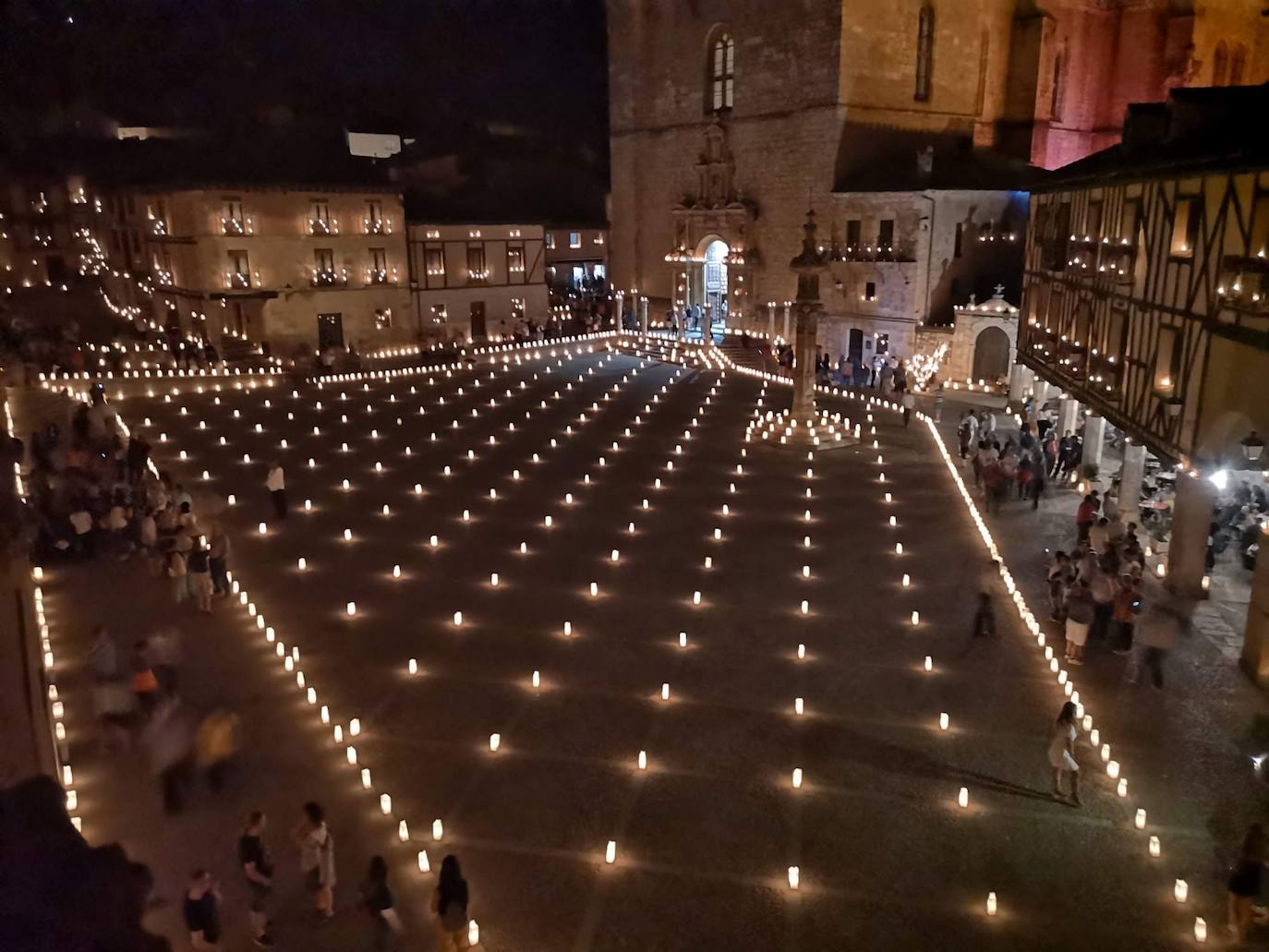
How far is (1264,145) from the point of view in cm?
1323

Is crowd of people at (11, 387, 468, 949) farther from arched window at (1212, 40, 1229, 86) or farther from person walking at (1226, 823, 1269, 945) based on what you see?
arched window at (1212, 40, 1229, 86)

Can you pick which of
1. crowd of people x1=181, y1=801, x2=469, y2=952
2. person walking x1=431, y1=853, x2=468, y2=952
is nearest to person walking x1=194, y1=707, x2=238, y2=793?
crowd of people x1=181, y1=801, x2=469, y2=952

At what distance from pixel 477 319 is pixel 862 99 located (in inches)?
839

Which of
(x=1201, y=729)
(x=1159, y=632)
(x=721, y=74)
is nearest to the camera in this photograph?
(x=1201, y=729)

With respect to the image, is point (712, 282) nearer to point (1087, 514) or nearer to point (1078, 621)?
point (1087, 514)

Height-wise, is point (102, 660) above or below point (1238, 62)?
below

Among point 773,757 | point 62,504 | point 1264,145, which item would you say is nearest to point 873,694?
point 773,757

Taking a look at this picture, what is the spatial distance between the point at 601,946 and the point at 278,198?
3900 centimetres

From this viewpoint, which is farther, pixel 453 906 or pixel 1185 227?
pixel 1185 227

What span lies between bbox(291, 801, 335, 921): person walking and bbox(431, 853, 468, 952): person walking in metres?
1.29

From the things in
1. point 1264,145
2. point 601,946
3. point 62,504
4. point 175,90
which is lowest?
point 601,946

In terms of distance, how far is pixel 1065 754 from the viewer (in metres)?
10.1

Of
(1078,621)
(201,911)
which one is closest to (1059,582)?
(1078,621)

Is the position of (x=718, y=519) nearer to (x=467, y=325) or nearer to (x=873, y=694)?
A: (x=873, y=694)
